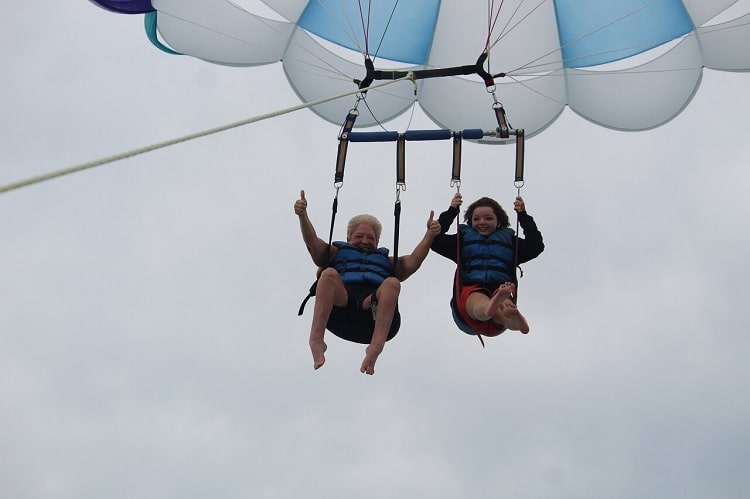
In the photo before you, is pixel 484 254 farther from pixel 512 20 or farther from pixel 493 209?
pixel 512 20

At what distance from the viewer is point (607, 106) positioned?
289 inches

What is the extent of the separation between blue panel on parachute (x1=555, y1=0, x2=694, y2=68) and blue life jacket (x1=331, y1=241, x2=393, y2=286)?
2137 mm

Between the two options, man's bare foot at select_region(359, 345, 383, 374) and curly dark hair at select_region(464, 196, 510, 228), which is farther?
curly dark hair at select_region(464, 196, 510, 228)

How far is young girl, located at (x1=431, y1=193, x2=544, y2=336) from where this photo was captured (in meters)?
5.93

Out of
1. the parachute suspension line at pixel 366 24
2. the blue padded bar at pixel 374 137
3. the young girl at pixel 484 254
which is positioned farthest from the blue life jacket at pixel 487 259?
the parachute suspension line at pixel 366 24

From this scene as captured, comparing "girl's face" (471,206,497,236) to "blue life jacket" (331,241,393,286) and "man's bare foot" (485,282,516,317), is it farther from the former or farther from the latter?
"man's bare foot" (485,282,516,317)

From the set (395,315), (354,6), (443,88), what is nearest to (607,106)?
(443,88)

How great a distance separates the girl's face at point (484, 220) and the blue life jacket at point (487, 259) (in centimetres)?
4

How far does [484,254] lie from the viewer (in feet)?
20.2

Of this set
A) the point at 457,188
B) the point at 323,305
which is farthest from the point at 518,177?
the point at 323,305

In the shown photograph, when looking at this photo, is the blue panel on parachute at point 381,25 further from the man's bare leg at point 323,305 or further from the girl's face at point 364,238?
the man's bare leg at point 323,305

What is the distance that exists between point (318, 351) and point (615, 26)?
3.15 meters

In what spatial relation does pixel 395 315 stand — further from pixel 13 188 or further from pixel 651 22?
pixel 13 188

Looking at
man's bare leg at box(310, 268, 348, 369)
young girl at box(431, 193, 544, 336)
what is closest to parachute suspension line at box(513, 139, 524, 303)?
young girl at box(431, 193, 544, 336)
